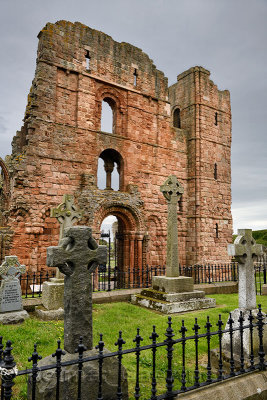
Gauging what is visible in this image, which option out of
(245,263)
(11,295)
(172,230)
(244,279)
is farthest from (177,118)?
(244,279)

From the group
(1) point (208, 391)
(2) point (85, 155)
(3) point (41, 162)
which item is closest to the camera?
(1) point (208, 391)

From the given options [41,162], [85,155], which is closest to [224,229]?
[85,155]

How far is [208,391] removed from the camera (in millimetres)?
3092

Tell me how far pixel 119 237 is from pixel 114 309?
813 cm

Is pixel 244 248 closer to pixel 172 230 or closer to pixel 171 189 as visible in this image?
pixel 172 230

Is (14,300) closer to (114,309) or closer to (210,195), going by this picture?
(114,309)

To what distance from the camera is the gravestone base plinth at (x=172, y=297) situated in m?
7.68

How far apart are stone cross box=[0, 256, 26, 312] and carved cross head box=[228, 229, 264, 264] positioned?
5.26 metres

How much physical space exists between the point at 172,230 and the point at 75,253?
5.53 m

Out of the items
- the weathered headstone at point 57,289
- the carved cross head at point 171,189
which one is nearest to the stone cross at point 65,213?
the weathered headstone at point 57,289

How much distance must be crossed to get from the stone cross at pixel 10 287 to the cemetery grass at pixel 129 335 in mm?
568

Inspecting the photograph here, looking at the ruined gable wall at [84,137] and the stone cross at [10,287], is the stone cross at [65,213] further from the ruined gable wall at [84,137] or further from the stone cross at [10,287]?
the ruined gable wall at [84,137]

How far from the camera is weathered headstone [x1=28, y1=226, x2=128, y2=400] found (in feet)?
9.02

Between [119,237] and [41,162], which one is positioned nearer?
[41,162]
